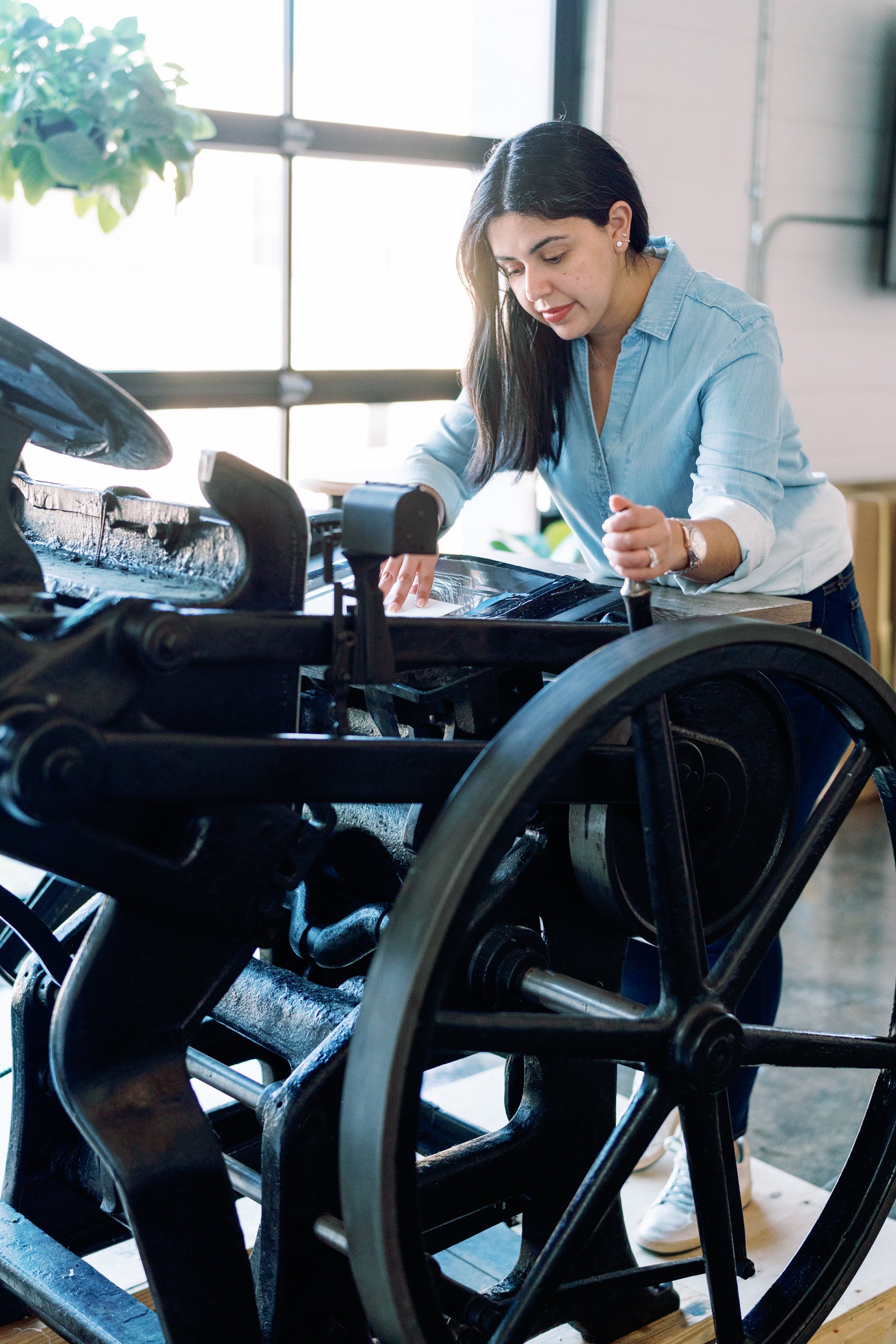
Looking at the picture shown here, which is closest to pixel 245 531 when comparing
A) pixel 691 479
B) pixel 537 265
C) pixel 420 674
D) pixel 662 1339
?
pixel 420 674

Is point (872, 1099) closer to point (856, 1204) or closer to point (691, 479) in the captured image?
point (856, 1204)

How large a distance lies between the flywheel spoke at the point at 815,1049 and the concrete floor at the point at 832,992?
0.92m

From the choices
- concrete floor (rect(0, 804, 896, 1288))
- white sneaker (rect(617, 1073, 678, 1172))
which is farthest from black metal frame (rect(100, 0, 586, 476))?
white sneaker (rect(617, 1073, 678, 1172))

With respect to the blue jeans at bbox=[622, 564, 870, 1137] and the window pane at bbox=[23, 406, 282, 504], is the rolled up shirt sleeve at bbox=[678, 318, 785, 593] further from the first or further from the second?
the window pane at bbox=[23, 406, 282, 504]

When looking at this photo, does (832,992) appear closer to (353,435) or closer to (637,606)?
(353,435)

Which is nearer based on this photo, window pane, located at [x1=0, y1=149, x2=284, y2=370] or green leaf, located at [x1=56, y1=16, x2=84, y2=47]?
green leaf, located at [x1=56, y1=16, x2=84, y2=47]

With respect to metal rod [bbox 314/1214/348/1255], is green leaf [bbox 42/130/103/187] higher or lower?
higher

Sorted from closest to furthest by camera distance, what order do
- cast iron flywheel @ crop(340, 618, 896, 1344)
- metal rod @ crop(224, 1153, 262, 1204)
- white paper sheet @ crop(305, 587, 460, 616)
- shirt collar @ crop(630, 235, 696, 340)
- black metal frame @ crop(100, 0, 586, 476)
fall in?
cast iron flywheel @ crop(340, 618, 896, 1344) < metal rod @ crop(224, 1153, 262, 1204) < white paper sheet @ crop(305, 587, 460, 616) < shirt collar @ crop(630, 235, 696, 340) < black metal frame @ crop(100, 0, 586, 476)

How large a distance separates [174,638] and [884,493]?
362 cm

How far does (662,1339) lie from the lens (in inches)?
49.2

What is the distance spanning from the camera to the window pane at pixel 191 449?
9.16 ft

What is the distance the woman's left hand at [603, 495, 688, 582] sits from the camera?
0.97 metres

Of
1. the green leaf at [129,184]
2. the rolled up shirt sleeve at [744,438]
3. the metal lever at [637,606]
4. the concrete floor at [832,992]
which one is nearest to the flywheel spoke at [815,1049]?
the metal lever at [637,606]

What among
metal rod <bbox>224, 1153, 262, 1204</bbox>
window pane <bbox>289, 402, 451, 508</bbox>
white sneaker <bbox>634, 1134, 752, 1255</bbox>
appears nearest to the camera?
metal rod <bbox>224, 1153, 262, 1204</bbox>
